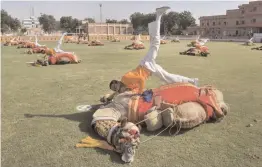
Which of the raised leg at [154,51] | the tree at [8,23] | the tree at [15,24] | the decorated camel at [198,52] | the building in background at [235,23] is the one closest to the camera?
the raised leg at [154,51]

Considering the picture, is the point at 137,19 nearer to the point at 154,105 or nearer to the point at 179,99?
the point at 179,99

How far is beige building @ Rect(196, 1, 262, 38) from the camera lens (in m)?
63.0

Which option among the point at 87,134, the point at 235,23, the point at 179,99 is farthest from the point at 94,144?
the point at 235,23

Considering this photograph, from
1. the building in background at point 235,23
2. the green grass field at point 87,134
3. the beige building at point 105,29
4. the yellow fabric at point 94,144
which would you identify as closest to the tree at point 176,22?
the building in background at point 235,23

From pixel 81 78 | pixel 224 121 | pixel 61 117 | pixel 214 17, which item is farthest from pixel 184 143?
pixel 214 17

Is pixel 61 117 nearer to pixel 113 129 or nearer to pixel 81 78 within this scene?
pixel 113 129

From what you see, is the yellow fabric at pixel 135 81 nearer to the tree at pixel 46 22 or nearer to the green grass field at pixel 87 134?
the green grass field at pixel 87 134

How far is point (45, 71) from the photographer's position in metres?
12.7

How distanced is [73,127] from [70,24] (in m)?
91.7

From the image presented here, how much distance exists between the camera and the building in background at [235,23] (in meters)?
63.0

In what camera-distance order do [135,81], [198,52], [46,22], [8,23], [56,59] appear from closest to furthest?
[135,81]
[56,59]
[198,52]
[8,23]
[46,22]

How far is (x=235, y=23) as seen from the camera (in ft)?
227

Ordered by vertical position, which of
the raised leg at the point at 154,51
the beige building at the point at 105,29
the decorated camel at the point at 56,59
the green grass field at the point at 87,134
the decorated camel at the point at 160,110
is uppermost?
the beige building at the point at 105,29

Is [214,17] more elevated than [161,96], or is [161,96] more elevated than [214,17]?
[214,17]
